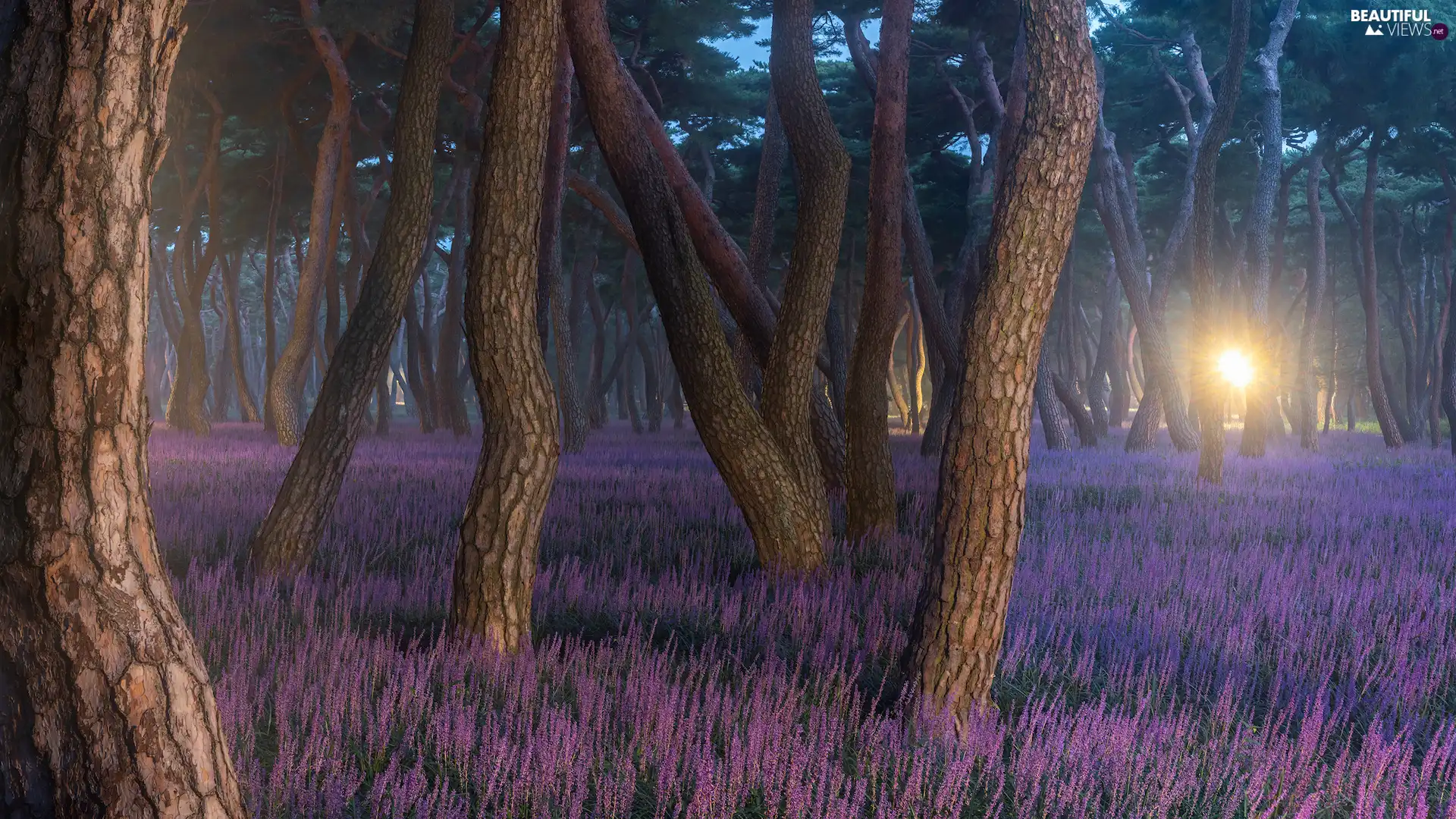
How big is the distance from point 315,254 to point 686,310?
37.9 feet

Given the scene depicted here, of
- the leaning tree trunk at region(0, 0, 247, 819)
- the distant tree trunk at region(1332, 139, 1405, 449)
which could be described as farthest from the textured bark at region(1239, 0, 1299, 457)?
the leaning tree trunk at region(0, 0, 247, 819)

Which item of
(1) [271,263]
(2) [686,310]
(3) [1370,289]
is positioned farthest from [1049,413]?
(1) [271,263]

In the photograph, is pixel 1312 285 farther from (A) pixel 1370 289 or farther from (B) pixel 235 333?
(B) pixel 235 333

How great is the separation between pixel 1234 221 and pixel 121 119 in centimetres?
2998

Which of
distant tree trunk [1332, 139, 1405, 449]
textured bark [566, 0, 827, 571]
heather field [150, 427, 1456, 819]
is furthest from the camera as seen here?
distant tree trunk [1332, 139, 1405, 449]

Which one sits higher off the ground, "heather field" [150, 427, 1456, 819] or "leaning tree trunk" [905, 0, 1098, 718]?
"leaning tree trunk" [905, 0, 1098, 718]

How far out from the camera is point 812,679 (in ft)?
14.2

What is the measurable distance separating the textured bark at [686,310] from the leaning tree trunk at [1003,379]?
8.78 ft

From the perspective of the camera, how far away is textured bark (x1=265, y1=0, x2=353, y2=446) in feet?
49.5

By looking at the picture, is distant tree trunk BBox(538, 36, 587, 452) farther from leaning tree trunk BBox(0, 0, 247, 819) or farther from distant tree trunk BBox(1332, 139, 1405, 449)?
distant tree trunk BBox(1332, 139, 1405, 449)

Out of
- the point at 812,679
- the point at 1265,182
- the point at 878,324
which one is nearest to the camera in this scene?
the point at 812,679

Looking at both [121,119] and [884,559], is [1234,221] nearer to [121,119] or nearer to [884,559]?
[884,559]

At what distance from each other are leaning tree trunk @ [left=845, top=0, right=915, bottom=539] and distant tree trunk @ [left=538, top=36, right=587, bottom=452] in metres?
2.96

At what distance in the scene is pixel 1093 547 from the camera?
25.1ft
